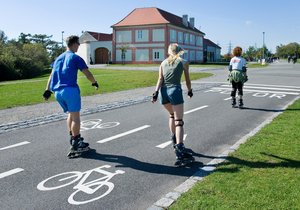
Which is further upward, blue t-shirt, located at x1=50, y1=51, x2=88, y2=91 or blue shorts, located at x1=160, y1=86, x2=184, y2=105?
blue t-shirt, located at x1=50, y1=51, x2=88, y2=91

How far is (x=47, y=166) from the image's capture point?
542 cm

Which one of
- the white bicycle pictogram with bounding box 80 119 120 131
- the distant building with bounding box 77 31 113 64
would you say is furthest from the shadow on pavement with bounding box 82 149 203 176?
the distant building with bounding box 77 31 113 64

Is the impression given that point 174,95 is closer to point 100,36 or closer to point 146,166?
point 146,166

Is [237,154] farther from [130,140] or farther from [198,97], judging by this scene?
[198,97]

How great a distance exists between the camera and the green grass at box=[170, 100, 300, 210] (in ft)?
12.4

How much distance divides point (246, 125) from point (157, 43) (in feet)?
172

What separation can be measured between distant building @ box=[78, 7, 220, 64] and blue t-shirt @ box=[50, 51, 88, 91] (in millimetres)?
53538

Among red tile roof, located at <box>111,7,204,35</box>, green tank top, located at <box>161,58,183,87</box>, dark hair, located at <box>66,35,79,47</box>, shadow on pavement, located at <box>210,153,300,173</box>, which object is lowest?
shadow on pavement, located at <box>210,153,300,173</box>

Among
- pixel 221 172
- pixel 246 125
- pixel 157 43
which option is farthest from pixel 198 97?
pixel 157 43

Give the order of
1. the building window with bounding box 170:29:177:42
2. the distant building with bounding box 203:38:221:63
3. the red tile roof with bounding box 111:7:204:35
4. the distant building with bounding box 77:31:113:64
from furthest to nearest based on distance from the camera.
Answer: the distant building with bounding box 203:38:221:63, the distant building with bounding box 77:31:113:64, the building window with bounding box 170:29:177:42, the red tile roof with bounding box 111:7:204:35

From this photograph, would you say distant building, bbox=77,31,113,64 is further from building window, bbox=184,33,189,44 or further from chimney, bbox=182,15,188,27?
chimney, bbox=182,15,188,27

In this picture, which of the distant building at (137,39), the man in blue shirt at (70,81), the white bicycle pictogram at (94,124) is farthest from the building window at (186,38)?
the man in blue shirt at (70,81)

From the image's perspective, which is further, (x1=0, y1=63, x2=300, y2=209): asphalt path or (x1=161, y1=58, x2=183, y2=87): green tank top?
(x1=161, y1=58, x2=183, y2=87): green tank top

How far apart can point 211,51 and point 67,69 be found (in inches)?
3548
